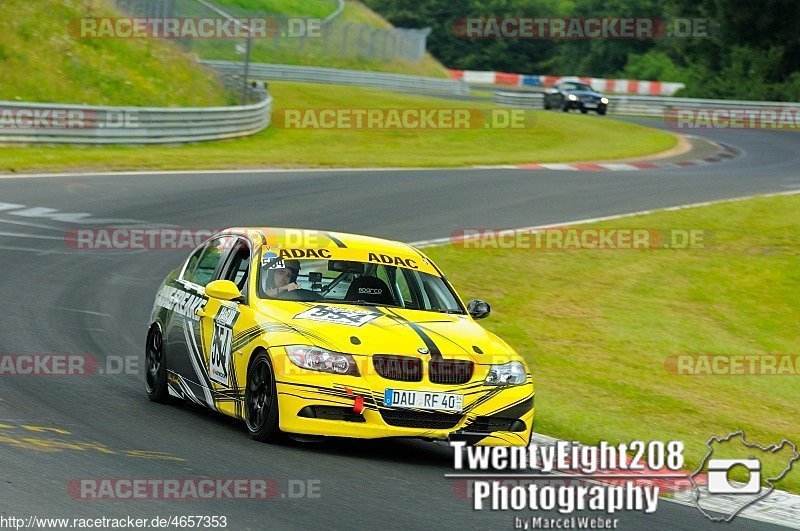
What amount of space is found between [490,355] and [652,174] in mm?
22809

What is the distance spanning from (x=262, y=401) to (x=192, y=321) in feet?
5.27

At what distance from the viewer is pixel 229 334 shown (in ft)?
31.2

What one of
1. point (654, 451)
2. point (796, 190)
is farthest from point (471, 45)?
point (654, 451)

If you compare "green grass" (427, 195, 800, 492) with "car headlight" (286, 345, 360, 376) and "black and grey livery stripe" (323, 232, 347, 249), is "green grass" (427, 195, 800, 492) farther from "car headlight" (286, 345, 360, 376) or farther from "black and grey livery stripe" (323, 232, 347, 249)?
"car headlight" (286, 345, 360, 376)

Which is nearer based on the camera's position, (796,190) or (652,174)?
(796,190)

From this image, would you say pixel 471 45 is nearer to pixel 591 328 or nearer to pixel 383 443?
pixel 591 328

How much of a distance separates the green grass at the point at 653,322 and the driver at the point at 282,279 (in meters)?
2.20

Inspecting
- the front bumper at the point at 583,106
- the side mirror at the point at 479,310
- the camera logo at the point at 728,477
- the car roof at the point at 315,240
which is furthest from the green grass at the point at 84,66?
the camera logo at the point at 728,477

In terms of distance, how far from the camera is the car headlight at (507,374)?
8864 mm

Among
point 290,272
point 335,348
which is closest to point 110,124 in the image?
point 290,272

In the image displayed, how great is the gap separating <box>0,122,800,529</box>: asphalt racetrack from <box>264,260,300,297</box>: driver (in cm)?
100

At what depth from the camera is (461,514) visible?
23.6ft

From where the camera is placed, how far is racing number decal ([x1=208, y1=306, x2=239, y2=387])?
374 inches

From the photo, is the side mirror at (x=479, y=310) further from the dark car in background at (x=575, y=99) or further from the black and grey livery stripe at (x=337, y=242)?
the dark car in background at (x=575, y=99)
